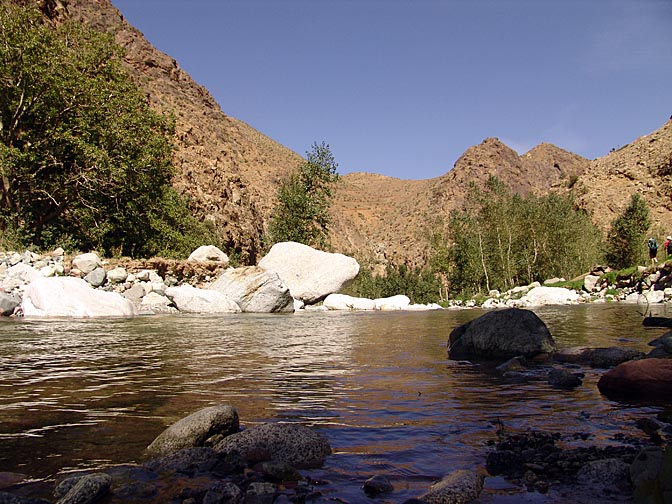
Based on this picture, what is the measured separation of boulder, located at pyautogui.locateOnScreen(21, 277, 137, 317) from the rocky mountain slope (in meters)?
31.4

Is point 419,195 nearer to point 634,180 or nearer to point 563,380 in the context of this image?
point 634,180

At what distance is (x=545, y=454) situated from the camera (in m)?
3.28

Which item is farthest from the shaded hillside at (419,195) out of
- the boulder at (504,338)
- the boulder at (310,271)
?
the boulder at (504,338)

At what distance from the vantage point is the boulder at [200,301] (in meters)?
18.8

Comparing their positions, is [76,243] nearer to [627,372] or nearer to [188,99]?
[627,372]

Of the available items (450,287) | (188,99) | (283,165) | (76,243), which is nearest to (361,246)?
(283,165)

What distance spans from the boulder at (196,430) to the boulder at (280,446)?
18 centimetres

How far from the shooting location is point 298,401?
16.6ft

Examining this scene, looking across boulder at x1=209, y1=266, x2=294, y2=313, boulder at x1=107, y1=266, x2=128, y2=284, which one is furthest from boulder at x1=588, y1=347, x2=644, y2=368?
boulder at x1=107, y1=266, x2=128, y2=284

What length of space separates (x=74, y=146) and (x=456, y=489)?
2351 centimetres

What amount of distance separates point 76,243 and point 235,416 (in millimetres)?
20888

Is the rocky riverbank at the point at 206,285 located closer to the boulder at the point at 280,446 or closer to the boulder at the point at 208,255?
the boulder at the point at 208,255

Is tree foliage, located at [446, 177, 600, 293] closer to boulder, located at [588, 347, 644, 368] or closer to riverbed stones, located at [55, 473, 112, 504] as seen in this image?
boulder, located at [588, 347, 644, 368]

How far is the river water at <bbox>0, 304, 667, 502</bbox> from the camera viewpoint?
11.1 ft
